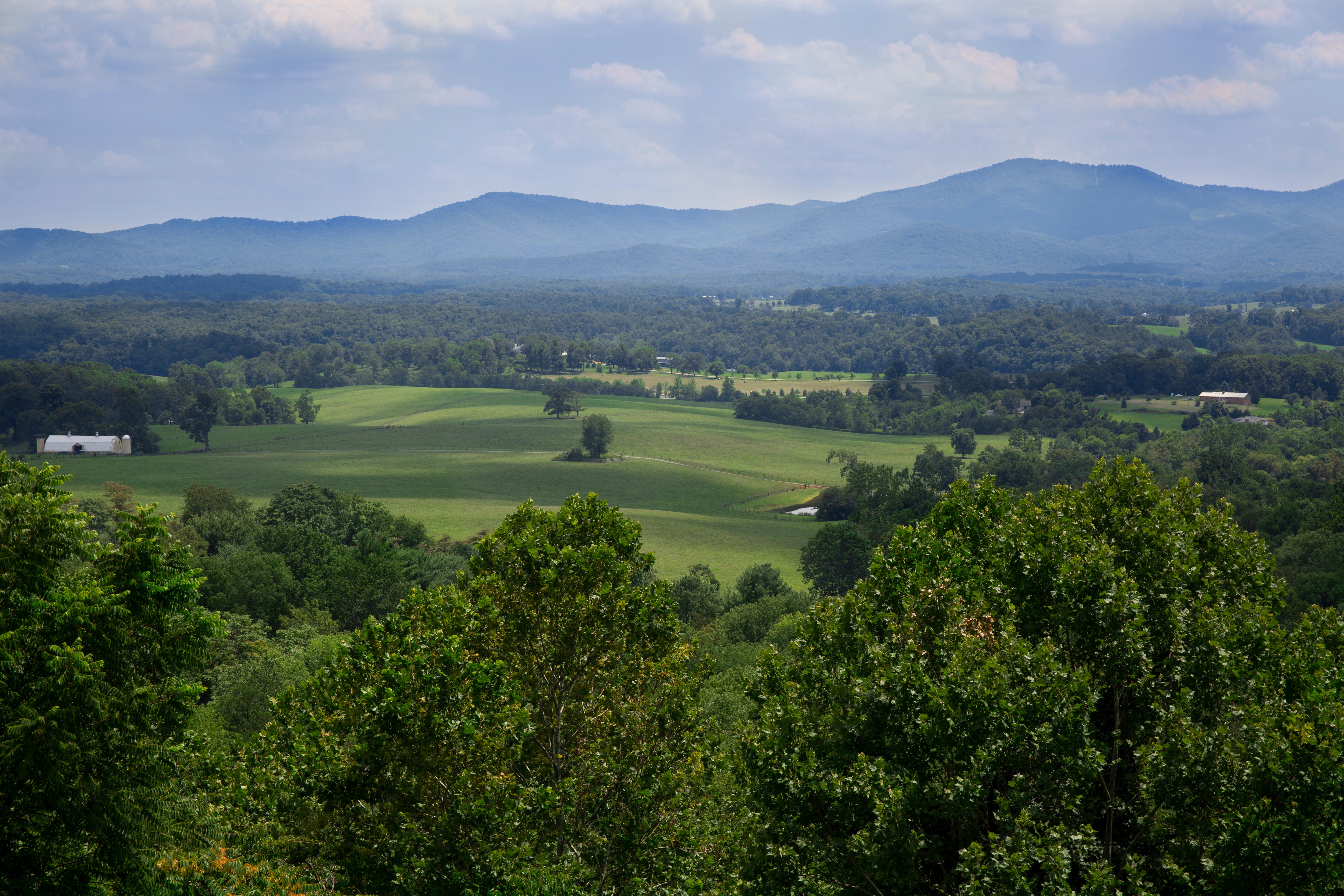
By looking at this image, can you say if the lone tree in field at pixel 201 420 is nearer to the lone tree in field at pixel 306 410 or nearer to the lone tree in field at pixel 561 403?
the lone tree in field at pixel 306 410

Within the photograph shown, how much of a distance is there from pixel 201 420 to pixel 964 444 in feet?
408

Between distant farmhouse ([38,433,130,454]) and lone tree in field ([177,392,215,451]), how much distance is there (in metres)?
9.40

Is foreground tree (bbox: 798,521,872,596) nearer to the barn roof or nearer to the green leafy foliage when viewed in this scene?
the green leafy foliage

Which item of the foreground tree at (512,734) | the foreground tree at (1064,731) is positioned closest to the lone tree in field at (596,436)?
the foreground tree at (512,734)

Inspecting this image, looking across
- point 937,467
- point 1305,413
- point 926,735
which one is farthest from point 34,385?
point 1305,413

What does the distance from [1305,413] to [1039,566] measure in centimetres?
20219

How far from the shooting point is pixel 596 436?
502ft

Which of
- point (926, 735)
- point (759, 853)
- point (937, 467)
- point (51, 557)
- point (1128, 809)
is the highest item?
point (51, 557)

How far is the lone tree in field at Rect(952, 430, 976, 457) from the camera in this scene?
538 ft

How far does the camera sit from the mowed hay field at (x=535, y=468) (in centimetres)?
11000

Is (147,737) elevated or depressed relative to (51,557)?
depressed

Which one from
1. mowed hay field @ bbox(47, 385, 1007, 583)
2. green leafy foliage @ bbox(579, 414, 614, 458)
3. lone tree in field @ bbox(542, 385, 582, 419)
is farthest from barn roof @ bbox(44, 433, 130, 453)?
lone tree in field @ bbox(542, 385, 582, 419)

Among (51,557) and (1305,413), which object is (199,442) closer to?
(51,557)

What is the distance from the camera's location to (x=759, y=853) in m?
15.8
